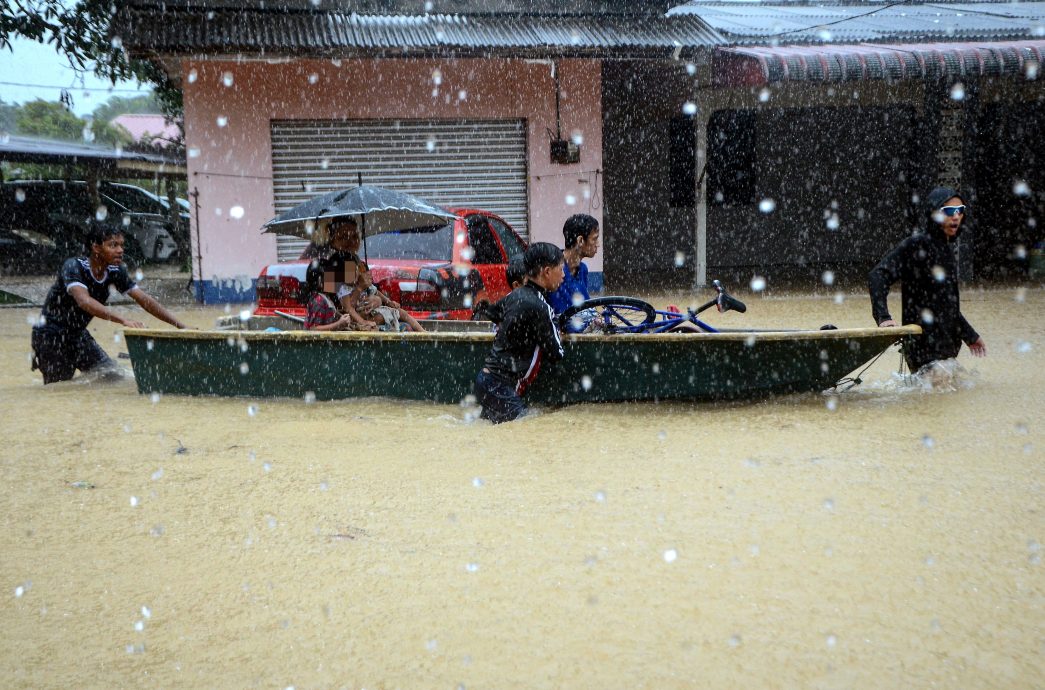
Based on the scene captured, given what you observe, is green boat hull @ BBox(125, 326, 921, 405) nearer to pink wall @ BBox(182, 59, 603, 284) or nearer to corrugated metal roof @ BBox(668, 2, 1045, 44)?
pink wall @ BBox(182, 59, 603, 284)

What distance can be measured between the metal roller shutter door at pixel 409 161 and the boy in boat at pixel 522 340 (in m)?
8.01

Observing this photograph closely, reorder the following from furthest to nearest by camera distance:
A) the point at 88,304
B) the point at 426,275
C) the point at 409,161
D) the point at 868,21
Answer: the point at 868,21 → the point at 409,161 → the point at 426,275 → the point at 88,304

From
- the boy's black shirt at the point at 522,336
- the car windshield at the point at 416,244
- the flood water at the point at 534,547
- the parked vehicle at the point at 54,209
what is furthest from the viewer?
the parked vehicle at the point at 54,209

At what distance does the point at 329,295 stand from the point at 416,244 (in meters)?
1.74

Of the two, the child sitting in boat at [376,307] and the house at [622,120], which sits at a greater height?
the house at [622,120]

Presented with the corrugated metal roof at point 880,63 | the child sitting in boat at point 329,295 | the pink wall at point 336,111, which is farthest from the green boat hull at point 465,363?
the corrugated metal roof at point 880,63

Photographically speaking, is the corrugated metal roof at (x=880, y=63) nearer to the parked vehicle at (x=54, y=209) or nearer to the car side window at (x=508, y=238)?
the car side window at (x=508, y=238)

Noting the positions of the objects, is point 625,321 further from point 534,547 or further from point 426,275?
point 534,547

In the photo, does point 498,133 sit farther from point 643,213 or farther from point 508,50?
point 643,213

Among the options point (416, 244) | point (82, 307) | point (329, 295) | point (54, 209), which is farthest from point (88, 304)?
point (54, 209)

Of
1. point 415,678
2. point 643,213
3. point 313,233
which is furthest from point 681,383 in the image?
point 643,213

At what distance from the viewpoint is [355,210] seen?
680cm

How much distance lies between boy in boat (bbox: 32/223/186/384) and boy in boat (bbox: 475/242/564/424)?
252 cm

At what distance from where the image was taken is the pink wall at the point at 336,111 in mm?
13008
